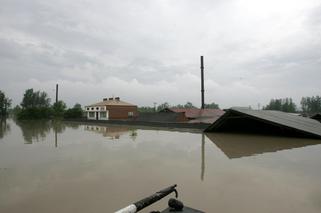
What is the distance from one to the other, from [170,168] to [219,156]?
2.64 m

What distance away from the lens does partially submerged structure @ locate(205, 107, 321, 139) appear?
41.9 feet

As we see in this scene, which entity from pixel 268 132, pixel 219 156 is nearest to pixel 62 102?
pixel 268 132

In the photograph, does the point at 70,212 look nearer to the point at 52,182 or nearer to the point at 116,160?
the point at 52,182

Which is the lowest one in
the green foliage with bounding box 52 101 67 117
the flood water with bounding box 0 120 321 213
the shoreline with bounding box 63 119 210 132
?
the flood water with bounding box 0 120 321 213

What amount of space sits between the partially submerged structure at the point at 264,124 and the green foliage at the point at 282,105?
4902 cm

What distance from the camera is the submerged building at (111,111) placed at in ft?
122

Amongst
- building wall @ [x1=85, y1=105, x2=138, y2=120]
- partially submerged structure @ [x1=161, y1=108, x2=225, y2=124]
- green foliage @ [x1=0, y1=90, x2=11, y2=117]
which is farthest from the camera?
green foliage @ [x1=0, y1=90, x2=11, y2=117]

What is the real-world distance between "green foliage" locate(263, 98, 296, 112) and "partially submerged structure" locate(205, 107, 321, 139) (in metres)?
49.0

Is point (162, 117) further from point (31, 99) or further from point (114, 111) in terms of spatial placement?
point (31, 99)

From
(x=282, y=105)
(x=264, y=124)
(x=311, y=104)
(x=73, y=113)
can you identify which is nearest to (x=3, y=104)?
(x=73, y=113)

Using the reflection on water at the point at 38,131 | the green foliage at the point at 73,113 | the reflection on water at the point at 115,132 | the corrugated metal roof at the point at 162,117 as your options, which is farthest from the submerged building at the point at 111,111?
the reflection on water at the point at 115,132

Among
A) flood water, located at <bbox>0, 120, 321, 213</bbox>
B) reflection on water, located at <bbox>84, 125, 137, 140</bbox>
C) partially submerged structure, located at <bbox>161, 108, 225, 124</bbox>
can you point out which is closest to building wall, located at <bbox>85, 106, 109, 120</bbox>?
partially submerged structure, located at <bbox>161, 108, 225, 124</bbox>

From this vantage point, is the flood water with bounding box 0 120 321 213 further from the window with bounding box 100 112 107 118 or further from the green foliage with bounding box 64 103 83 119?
the green foliage with bounding box 64 103 83 119

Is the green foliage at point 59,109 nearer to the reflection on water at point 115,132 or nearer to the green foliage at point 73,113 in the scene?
the green foliage at point 73,113
